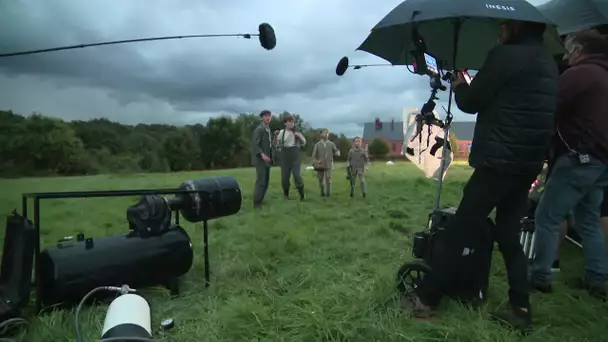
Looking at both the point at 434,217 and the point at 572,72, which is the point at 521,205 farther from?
the point at 572,72

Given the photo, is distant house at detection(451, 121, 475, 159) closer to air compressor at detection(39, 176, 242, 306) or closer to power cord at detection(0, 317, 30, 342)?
air compressor at detection(39, 176, 242, 306)

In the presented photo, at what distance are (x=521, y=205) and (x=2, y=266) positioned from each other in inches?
100

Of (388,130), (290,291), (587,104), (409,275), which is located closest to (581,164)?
(587,104)

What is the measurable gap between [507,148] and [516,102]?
0.20 metres

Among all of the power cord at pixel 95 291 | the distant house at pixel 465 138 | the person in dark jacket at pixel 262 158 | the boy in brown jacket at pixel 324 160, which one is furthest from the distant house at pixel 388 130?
the power cord at pixel 95 291

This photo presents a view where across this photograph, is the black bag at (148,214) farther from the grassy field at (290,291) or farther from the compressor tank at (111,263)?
the grassy field at (290,291)

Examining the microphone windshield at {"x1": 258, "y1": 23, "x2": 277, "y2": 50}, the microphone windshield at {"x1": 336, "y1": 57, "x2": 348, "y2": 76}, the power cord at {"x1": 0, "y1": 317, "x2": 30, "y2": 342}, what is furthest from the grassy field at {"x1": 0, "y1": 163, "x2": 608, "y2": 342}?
the microphone windshield at {"x1": 336, "y1": 57, "x2": 348, "y2": 76}

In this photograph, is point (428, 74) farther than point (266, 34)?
No

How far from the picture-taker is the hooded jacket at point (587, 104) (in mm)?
Answer: 2535

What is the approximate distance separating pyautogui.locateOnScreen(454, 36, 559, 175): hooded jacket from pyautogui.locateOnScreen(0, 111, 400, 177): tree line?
1.96 meters

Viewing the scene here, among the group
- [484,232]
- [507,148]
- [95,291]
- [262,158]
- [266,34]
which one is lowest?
[95,291]

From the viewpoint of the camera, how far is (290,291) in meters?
2.75

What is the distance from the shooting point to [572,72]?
2.58 meters

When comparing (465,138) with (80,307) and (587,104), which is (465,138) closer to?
(587,104)
